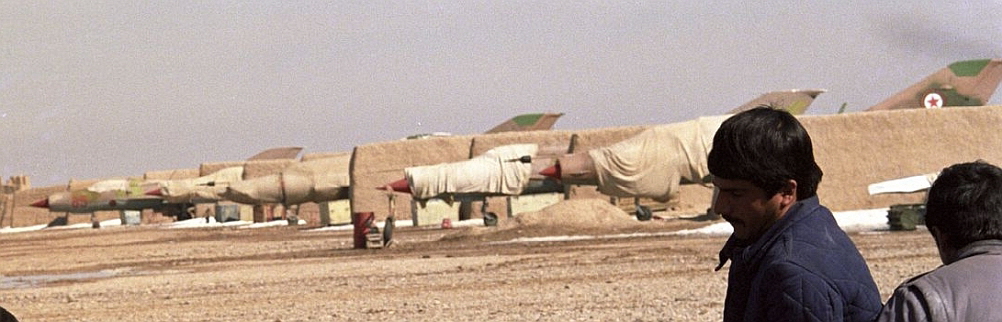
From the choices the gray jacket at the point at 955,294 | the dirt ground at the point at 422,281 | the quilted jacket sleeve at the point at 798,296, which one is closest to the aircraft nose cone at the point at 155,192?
the dirt ground at the point at 422,281

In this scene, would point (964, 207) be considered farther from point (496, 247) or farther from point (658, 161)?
point (658, 161)

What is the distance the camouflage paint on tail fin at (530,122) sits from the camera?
223 feet

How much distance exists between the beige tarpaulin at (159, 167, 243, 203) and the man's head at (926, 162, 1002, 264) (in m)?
72.3

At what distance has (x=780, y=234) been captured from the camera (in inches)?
129

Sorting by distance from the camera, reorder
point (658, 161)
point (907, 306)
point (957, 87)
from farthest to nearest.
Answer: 1. point (957, 87)
2. point (658, 161)
3. point (907, 306)

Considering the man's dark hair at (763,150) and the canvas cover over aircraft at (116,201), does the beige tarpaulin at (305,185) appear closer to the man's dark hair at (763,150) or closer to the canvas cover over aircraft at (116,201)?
the canvas cover over aircraft at (116,201)

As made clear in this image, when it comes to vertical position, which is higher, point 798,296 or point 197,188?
point 798,296

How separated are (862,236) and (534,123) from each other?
42.1 meters

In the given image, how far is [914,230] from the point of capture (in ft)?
92.1

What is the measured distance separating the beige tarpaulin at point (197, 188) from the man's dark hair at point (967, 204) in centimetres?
7227

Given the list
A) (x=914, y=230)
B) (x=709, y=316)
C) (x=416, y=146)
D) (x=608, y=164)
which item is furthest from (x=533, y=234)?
(x=416, y=146)

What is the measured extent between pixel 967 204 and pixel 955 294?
26 cm

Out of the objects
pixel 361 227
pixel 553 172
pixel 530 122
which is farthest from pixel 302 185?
pixel 361 227

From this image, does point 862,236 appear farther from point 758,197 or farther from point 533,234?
point 758,197
